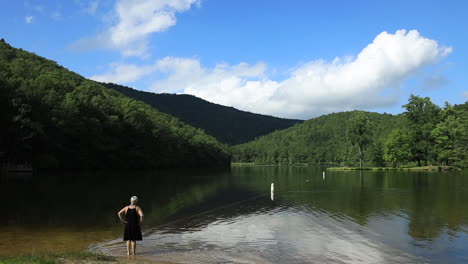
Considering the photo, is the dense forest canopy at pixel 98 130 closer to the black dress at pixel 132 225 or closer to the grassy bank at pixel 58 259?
the black dress at pixel 132 225

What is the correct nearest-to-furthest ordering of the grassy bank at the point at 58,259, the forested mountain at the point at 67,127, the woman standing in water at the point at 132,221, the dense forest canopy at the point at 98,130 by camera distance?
the grassy bank at the point at 58,259 → the woman standing in water at the point at 132,221 → the forested mountain at the point at 67,127 → the dense forest canopy at the point at 98,130

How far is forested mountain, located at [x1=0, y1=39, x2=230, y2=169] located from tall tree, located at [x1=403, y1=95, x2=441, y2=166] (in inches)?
3239

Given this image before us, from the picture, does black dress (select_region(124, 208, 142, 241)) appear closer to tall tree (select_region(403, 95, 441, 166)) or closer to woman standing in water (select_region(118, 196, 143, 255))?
woman standing in water (select_region(118, 196, 143, 255))

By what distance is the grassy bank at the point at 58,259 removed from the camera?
10.9 metres

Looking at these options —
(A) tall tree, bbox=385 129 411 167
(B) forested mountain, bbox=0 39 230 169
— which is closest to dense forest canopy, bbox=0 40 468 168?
(B) forested mountain, bbox=0 39 230 169

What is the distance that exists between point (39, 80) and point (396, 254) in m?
97.4

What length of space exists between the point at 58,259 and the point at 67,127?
8406cm

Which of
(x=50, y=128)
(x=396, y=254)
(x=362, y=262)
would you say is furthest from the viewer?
(x=50, y=128)

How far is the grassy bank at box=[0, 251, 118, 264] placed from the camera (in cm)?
1088

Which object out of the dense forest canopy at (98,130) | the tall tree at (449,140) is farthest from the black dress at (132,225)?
the tall tree at (449,140)

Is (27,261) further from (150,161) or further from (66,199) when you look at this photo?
(150,161)

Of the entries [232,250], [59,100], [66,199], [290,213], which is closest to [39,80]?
[59,100]

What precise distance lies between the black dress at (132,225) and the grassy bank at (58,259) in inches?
44.8

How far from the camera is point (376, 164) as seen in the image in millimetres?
132375
